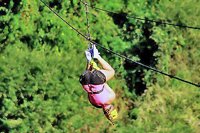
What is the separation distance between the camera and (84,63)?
12.8 metres

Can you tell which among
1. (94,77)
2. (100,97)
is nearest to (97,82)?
(94,77)

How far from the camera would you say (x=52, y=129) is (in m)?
12.2

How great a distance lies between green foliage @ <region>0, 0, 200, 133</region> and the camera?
12.1 metres

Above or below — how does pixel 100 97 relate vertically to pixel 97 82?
below

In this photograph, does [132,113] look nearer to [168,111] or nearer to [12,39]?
[168,111]

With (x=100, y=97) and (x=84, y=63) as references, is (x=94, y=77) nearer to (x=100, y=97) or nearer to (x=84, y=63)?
(x=100, y=97)

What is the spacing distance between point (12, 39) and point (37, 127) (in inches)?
79.7

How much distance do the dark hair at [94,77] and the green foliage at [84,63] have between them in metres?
3.96

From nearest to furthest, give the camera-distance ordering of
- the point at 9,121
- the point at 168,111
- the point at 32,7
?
the point at 9,121
the point at 168,111
the point at 32,7

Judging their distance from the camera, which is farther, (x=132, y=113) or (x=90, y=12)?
(x=90, y=12)

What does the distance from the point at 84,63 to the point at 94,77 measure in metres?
4.72

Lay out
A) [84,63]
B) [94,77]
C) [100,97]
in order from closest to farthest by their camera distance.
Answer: [94,77] → [100,97] → [84,63]

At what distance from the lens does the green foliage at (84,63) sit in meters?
12.1

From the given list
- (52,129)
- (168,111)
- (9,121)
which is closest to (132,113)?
(168,111)
